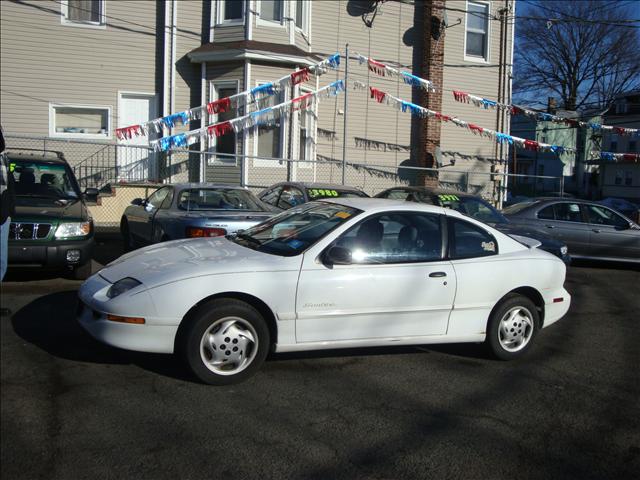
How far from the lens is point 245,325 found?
4953mm

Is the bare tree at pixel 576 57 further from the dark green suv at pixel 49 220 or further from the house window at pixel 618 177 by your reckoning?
the dark green suv at pixel 49 220

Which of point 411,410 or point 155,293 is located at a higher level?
point 155,293

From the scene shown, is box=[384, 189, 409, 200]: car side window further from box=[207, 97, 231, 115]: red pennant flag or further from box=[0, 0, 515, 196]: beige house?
box=[207, 97, 231, 115]: red pennant flag

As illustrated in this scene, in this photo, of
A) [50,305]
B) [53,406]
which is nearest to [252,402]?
[53,406]

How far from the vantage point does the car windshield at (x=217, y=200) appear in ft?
31.0

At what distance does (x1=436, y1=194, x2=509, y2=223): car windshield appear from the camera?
10953 millimetres

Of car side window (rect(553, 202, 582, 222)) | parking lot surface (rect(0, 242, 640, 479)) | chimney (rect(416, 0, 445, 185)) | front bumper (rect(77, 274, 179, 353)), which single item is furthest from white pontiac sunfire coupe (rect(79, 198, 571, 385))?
chimney (rect(416, 0, 445, 185))

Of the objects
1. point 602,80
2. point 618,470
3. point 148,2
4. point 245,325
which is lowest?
point 618,470

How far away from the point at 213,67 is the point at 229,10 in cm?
161

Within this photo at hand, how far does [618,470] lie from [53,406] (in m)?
3.75

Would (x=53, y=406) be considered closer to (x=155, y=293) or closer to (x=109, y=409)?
→ (x=109, y=409)

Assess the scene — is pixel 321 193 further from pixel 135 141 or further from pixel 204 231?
pixel 135 141

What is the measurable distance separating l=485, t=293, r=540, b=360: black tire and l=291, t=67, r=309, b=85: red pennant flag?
9.93 metres

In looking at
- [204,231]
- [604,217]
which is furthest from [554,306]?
[604,217]
